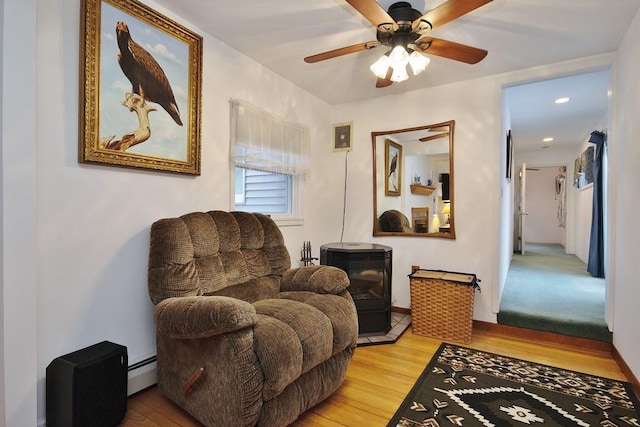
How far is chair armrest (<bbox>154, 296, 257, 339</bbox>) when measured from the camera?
1340 millimetres

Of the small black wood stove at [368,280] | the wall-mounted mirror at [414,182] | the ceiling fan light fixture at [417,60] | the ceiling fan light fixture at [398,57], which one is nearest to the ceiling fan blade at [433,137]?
the wall-mounted mirror at [414,182]

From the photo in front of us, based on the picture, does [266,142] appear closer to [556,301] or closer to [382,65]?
[382,65]

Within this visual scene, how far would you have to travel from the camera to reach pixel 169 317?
4.97 feet

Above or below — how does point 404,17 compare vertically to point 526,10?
below

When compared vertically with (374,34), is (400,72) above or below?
below

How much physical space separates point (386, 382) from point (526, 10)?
2417mm

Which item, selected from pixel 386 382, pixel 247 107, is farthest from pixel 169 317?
pixel 247 107

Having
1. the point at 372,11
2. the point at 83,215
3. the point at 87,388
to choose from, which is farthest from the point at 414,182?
the point at 87,388

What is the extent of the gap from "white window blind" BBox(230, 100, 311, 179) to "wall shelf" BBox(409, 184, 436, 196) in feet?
3.65

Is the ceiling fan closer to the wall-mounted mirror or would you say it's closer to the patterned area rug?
the wall-mounted mirror

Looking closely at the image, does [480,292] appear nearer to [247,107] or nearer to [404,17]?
[404,17]

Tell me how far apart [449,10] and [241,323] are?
174 centimetres

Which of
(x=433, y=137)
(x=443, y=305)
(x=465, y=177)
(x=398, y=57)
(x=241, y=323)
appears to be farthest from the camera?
(x=433, y=137)

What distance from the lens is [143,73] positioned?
192cm
